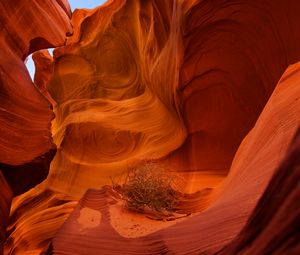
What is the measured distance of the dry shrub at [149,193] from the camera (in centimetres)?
441

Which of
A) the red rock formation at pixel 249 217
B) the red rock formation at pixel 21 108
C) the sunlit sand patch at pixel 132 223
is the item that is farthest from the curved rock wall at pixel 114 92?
the red rock formation at pixel 249 217

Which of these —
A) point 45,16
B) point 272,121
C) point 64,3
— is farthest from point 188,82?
point 272,121

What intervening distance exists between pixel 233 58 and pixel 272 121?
10.8 ft

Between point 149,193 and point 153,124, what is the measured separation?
3.81 m

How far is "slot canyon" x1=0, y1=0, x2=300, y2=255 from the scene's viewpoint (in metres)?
2.53

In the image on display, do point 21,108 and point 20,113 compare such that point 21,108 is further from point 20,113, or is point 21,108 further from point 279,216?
point 279,216

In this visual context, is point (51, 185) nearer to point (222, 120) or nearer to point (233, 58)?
point (222, 120)

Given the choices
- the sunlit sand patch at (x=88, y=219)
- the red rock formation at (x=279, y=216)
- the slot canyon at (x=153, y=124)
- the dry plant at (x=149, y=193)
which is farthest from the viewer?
the dry plant at (x=149, y=193)

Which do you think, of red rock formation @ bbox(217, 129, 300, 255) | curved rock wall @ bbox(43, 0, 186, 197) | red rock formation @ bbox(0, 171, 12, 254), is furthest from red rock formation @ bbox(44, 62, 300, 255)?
curved rock wall @ bbox(43, 0, 186, 197)

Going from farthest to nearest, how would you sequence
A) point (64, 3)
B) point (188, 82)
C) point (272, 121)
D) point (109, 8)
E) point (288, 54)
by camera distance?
point (109, 8) → point (64, 3) → point (188, 82) → point (288, 54) → point (272, 121)

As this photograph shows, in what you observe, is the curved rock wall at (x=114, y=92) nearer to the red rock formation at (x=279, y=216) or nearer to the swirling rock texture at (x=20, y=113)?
the swirling rock texture at (x=20, y=113)

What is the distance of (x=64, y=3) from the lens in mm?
7703

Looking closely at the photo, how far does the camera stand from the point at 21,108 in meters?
4.80

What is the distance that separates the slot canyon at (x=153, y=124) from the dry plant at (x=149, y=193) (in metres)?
0.10
